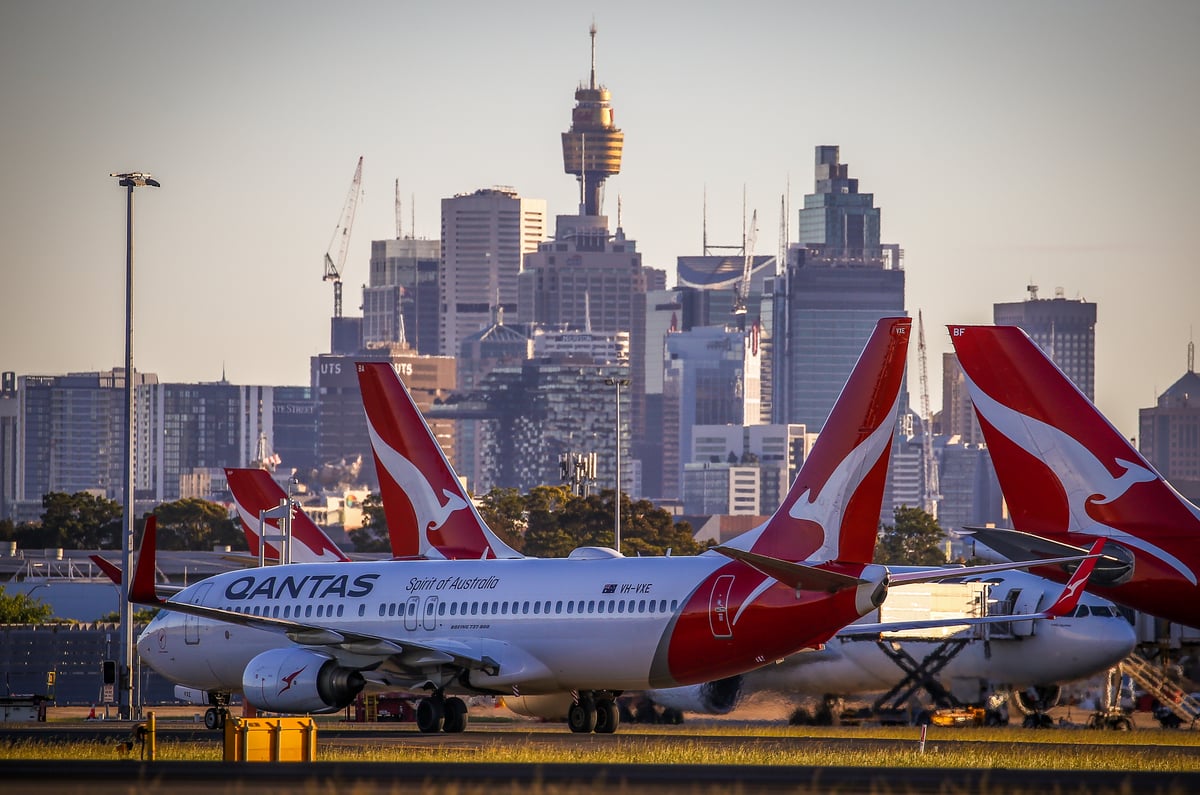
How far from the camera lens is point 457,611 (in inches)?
2039

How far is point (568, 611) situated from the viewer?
49.4m

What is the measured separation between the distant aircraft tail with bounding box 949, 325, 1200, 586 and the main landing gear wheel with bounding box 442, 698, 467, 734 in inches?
629

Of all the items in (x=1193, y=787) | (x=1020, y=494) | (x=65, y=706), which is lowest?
(x=65, y=706)

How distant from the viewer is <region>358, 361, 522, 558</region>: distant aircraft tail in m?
62.6

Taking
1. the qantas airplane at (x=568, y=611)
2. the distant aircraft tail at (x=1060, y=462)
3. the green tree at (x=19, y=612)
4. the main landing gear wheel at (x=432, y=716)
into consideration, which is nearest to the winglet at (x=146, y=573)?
the qantas airplane at (x=568, y=611)

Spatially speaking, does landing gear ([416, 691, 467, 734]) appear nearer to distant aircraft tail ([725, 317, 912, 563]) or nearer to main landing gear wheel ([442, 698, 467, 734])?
main landing gear wheel ([442, 698, 467, 734])

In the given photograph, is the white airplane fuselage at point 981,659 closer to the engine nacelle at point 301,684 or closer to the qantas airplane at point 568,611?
the qantas airplane at point 568,611

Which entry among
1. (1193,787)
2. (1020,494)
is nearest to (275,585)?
(1020,494)

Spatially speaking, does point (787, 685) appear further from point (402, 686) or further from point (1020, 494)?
point (1020, 494)

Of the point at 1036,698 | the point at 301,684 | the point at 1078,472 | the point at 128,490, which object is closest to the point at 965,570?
the point at 1078,472

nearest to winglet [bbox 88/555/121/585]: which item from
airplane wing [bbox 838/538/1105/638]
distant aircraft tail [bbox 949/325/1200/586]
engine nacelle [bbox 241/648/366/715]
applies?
engine nacelle [bbox 241/648/366/715]

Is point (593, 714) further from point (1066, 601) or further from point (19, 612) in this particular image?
point (19, 612)

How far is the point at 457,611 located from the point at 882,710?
1368cm

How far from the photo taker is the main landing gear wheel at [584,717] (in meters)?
50.8
